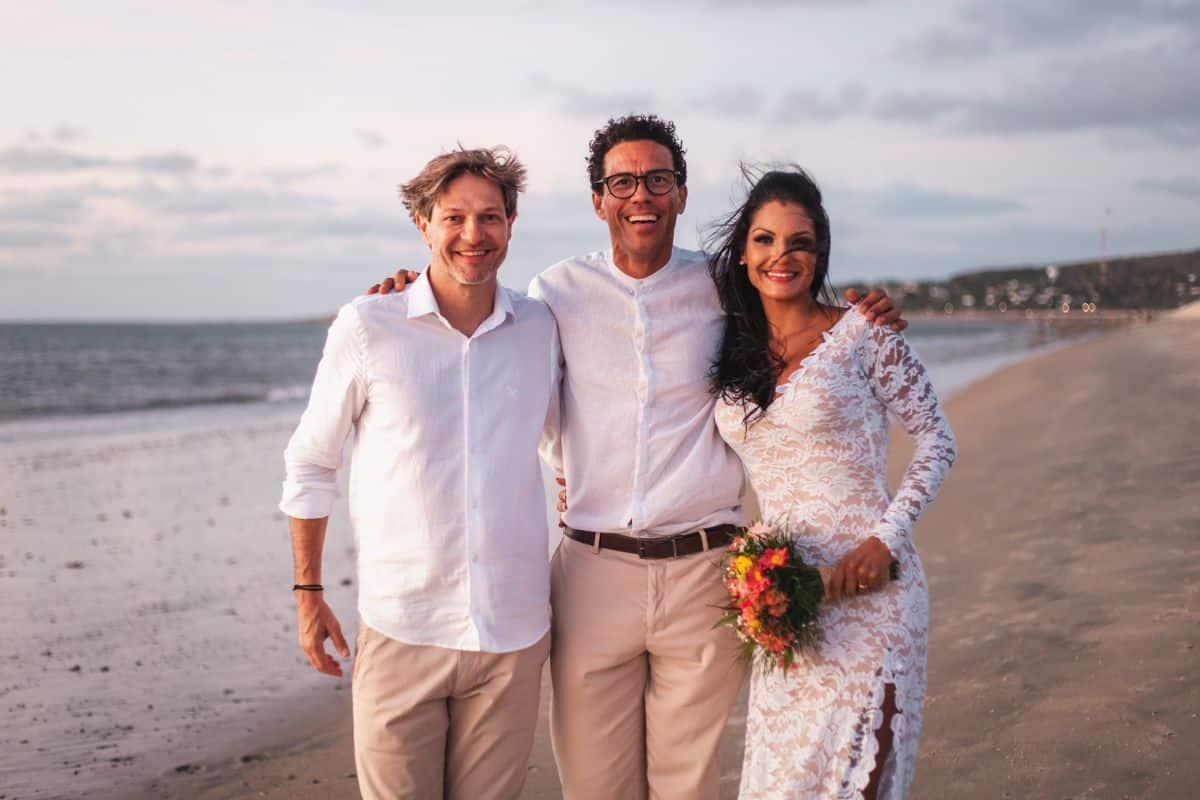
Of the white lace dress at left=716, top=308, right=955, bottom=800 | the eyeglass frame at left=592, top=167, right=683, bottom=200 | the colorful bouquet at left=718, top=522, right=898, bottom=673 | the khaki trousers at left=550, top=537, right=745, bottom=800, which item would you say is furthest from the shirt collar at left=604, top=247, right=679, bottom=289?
the colorful bouquet at left=718, top=522, right=898, bottom=673

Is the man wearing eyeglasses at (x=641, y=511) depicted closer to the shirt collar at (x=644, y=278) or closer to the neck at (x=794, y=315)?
the shirt collar at (x=644, y=278)

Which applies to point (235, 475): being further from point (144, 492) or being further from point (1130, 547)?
point (1130, 547)

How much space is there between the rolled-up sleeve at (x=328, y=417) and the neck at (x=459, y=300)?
0.27m

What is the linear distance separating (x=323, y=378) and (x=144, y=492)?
10583mm

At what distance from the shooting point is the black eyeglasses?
148 inches

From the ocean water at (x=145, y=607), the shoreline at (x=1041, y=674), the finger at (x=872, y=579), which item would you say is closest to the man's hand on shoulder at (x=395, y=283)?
the finger at (x=872, y=579)

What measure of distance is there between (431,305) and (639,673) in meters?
1.50

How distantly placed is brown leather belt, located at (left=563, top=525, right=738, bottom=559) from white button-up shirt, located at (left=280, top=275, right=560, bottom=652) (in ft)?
1.35

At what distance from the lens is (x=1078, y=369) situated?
2445 cm

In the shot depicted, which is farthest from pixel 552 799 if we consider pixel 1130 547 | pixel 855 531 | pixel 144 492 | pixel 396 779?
pixel 144 492

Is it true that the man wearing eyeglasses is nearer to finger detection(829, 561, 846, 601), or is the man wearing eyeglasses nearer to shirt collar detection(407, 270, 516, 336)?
shirt collar detection(407, 270, 516, 336)

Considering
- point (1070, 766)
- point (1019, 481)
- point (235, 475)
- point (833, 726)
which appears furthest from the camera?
point (235, 475)

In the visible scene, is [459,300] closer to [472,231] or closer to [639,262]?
[472,231]

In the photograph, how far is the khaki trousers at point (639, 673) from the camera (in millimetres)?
3648
